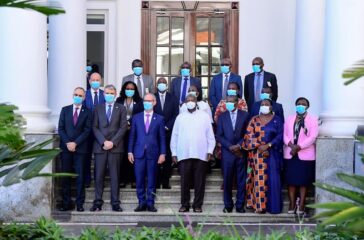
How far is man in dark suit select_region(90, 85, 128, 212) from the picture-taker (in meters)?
12.2

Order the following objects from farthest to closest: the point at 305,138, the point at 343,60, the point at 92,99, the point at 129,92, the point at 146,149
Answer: the point at 92,99 → the point at 129,92 → the point at 146,149 → the point at 305,138 → the point at 343,60

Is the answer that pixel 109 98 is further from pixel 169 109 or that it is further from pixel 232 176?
pixel 232 176

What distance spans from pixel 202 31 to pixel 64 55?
374 centimetres

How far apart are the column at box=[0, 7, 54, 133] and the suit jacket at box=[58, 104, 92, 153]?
0.36 meters

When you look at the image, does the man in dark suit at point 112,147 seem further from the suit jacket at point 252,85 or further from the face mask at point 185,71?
the suit jacket at point 252,85

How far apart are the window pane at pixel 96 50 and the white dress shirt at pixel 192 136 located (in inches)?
151

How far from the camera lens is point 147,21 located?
1562 cm

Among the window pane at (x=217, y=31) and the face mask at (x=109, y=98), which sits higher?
the window pane at (x=217, y=31)

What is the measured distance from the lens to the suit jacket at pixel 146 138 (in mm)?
12227

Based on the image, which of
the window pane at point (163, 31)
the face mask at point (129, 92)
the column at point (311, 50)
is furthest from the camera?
the window pane at point (163, 31)

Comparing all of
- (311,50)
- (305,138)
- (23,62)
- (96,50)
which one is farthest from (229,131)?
(96,50)

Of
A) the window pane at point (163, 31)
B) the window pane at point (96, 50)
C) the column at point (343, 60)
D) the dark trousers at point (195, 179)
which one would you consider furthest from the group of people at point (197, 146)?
the window pane at point (163, 31)

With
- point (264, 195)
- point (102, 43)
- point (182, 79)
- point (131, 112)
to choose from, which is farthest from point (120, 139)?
point (102, 43)

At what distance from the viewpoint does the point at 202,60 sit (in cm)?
1589
